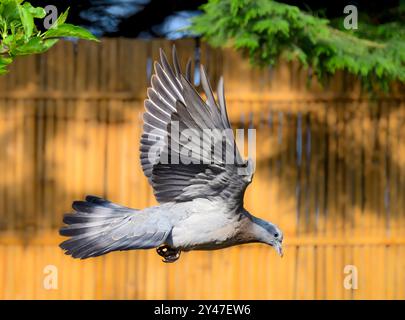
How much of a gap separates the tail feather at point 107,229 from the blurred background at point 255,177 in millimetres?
3173

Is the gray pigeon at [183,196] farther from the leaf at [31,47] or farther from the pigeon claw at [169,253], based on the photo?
the leaf at [31,47]

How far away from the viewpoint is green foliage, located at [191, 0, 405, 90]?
498 centimetres

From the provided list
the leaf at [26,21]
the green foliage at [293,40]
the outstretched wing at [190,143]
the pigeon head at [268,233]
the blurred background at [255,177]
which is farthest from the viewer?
the blurred background at [255,177]

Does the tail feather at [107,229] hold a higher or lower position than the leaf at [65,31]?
lower

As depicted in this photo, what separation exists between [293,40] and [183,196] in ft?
9.91

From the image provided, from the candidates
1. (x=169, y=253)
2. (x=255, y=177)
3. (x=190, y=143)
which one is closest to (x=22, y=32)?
(x=190, y=143)

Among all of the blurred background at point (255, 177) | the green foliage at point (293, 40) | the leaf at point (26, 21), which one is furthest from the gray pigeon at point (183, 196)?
the blurred background at point (255, 177)

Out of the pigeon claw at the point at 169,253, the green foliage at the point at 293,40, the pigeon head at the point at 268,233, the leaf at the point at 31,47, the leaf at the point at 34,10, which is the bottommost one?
the pigeon claw at the point at 169,253

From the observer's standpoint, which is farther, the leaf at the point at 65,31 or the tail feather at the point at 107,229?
the tail feather at the point at 107,229

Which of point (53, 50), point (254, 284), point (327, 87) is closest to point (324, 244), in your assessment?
point (254, 284)

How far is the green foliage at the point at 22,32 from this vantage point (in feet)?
5.45

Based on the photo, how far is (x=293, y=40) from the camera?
5188mm

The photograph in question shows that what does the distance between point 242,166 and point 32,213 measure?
3.63 metres

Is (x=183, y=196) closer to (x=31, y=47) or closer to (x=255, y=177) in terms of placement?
(x=31, y=47)
